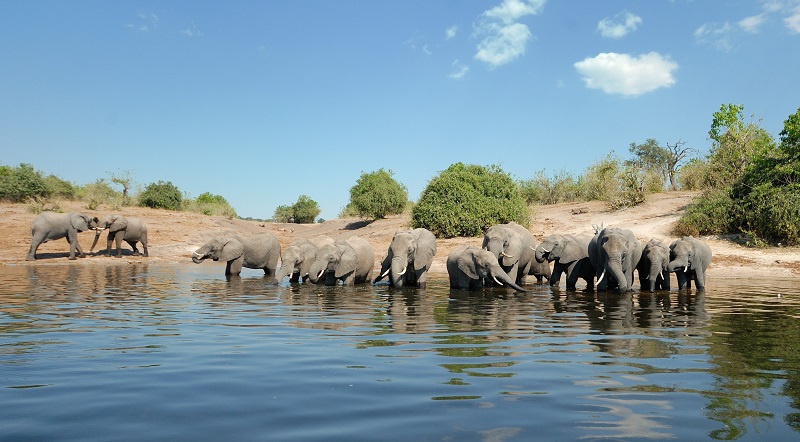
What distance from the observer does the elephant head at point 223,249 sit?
60.3ft

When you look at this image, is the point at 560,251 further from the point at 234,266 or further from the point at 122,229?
the point at 122,229

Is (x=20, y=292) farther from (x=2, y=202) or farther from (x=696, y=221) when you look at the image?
(x=2, y=202)

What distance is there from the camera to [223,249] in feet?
60.5

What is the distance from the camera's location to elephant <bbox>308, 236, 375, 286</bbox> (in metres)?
15.3

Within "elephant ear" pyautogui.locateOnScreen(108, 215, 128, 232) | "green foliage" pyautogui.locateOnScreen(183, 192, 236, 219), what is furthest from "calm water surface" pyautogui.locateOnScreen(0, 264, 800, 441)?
"green foliage" pyautogui.locateOnScreen(183, 192, 236, 219)

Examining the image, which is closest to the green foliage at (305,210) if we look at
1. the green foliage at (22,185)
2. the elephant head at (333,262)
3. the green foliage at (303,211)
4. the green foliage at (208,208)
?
the green foliage at (303,211)

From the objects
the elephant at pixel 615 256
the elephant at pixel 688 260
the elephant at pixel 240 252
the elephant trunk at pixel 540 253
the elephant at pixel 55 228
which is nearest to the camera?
the elephant at pixel 615 256

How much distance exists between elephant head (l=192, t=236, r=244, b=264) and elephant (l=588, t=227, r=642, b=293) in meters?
10.0

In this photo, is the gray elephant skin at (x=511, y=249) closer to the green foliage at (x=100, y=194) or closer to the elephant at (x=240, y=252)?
the elephant at (x=240, y=252)

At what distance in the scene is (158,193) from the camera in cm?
4316

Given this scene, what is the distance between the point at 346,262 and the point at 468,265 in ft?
9.95

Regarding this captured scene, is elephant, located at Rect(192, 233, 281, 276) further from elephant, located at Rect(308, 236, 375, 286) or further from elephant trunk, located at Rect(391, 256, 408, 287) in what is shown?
elephant trunk, located at Rect(391, 256, 408, 287)

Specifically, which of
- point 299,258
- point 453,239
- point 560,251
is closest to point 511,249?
point 560,251

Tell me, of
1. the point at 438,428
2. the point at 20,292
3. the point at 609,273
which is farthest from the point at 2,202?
the point at 438,428
